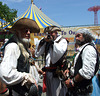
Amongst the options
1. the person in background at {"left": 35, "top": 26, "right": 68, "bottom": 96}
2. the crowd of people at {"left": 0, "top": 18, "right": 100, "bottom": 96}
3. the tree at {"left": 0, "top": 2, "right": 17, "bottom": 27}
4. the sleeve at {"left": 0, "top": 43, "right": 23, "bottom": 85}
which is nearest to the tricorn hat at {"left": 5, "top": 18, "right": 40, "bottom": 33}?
the crowd of people at {"left": 0, "top": 18, "right": 100, "bottom": 96}

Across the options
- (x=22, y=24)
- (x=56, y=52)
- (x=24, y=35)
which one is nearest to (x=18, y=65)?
(x=24, y=35)

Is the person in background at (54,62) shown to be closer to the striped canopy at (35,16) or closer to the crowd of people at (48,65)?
the crowd of people at (48,65)

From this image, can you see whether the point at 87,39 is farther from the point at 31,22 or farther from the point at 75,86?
the point at 31,22

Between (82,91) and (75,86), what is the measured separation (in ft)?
0.39

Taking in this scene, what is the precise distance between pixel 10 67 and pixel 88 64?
3.39ft

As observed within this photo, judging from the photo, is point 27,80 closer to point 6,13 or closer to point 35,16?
point 6,13

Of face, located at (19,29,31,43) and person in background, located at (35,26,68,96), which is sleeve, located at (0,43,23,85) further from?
person in background, located at (35,26,68,96)

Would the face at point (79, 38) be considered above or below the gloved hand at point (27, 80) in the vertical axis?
above

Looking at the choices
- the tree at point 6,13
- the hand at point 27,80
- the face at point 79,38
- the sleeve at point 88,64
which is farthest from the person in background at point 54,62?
the tree at point 6,13

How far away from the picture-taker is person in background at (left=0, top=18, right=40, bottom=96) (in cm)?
137

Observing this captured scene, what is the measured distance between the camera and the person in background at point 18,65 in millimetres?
1373

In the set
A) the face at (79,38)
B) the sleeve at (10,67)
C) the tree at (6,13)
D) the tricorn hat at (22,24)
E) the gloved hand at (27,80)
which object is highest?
the tree at (6,13)

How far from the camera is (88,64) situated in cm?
179

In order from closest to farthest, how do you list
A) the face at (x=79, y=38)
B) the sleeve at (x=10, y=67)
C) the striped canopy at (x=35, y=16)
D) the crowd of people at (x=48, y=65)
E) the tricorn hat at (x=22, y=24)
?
the sleeve at (x=10, y=67) → the crowd of people at (x=48, y=65) → the tricorn hat at (x=22, y=24) → the face at (x=79, y=38) → the striped canopy at (x=35, y=16)
